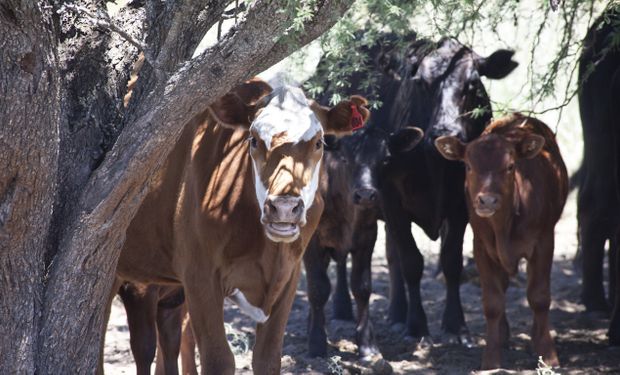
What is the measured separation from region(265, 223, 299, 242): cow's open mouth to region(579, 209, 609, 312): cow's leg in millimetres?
4799

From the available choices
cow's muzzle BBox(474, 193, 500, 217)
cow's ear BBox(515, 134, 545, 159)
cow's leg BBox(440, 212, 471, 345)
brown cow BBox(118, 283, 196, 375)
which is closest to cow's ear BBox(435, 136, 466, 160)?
cow's ear BBox(515, 134, 545, 159)

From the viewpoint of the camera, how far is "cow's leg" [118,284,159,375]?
7.21 metres

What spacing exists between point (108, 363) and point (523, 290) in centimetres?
426

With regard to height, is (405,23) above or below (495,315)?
above

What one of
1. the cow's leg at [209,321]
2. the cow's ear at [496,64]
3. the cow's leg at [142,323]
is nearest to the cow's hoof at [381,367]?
the cow's leg at [142,323]

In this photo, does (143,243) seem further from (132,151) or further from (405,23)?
(405,23)

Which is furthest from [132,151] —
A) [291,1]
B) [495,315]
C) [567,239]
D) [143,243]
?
[567,239]

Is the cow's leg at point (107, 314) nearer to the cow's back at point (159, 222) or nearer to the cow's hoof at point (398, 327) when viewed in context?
the cow's back at point (159, 222)

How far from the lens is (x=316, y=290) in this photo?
868 centimetres

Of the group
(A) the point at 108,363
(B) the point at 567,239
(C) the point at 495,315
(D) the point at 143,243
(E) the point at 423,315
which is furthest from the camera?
(B) the point at 567,239

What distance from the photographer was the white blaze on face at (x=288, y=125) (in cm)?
560

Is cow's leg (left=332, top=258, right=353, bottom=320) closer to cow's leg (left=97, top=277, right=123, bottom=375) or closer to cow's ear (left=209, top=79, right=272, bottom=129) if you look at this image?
cow's leg (left=97, top=277, right=123, bottom=375)

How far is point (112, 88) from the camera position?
17.6 ft

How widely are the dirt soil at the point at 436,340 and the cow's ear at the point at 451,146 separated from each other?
1523 mm
